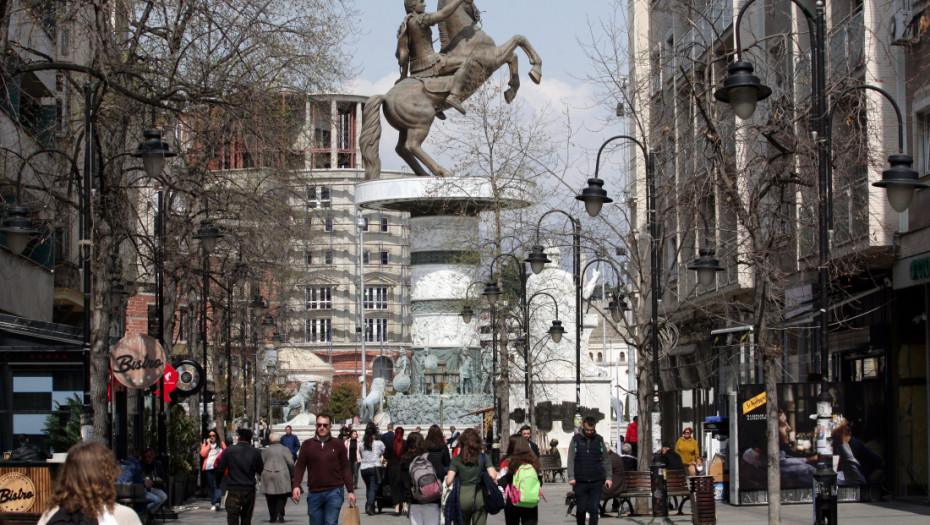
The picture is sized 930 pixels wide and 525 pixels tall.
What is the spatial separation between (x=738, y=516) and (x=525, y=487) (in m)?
9.38

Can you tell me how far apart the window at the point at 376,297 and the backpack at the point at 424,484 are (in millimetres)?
108048

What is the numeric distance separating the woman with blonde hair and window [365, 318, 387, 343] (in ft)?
381

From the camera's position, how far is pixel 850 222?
2369 centimetres

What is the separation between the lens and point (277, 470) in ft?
68.8

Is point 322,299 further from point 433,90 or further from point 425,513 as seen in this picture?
point 425,513

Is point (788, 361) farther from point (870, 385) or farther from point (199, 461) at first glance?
point (199, 461)

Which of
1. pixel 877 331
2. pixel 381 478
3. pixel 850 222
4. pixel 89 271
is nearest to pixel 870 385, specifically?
pixel 877 331

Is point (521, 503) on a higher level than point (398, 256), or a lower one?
lower

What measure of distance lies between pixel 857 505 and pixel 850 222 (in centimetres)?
536

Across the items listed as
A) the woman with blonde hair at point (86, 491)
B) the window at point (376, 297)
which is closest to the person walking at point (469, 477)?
the woman with blonde hair at point (86, 491)

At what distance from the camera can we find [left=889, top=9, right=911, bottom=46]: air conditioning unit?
2261 cm

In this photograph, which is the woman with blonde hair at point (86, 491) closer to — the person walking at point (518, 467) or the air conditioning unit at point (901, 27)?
the person walking at point (518, 467)

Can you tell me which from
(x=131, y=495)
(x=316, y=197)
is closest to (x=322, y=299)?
(x=316, y=197)

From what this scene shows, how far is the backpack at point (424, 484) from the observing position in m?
14.8
